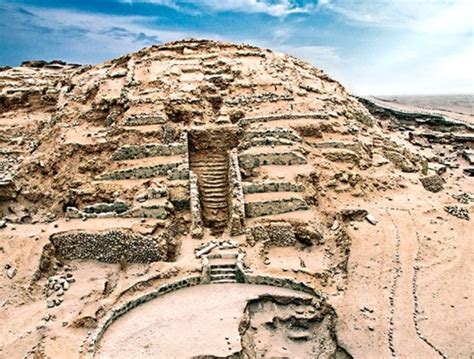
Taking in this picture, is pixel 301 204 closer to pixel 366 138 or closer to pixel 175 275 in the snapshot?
pixel 175 275

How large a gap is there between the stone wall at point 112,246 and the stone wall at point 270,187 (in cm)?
402

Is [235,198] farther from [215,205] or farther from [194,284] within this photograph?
[194,284]

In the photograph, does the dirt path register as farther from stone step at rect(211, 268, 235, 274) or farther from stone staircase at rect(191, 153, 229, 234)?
stone staircase at rect(191, 153, 229, 234)

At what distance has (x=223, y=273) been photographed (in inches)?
612

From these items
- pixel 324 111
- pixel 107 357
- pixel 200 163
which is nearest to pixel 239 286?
pixel 107 357

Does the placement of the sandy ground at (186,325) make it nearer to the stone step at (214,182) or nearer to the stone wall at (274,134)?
the stone step at (214,182)

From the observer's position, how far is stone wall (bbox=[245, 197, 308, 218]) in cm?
1797

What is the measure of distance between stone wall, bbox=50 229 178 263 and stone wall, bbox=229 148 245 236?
2577 millimetres

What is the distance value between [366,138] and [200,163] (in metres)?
8.91

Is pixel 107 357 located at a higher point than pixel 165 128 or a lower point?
lower

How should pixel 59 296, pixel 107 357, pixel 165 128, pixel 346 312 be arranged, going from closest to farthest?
pixel 107 357, pixel 346 312, pixel 59 296, pixel 165 128

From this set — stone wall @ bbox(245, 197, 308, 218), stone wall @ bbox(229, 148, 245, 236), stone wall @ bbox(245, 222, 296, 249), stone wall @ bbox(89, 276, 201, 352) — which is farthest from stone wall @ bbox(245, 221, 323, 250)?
stone wall @ bbox(89, 276, 201, 352)

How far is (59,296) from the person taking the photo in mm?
14773

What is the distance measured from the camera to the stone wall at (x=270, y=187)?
61.0ft
